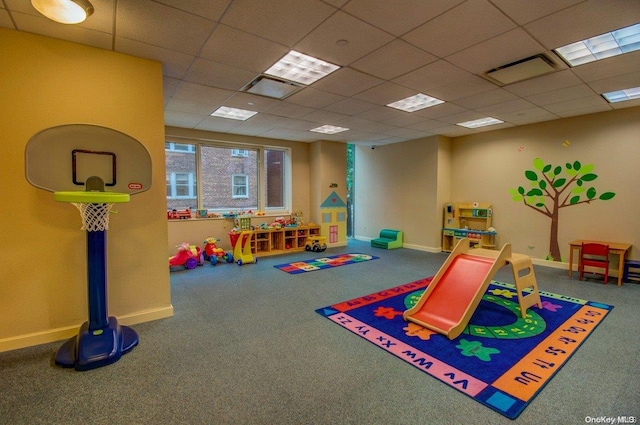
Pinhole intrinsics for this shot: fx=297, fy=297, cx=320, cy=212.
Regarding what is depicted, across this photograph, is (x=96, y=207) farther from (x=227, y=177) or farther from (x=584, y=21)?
(x=227, y=177)

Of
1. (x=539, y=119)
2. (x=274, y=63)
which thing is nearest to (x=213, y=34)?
(x=274, y=63)

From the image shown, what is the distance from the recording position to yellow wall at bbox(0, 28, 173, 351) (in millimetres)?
2559

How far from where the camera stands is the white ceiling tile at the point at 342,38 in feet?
7.98

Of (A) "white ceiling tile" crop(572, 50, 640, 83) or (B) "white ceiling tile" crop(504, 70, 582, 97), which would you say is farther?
(B) "white ceiling tile" crop(504, 70, 582, 97)

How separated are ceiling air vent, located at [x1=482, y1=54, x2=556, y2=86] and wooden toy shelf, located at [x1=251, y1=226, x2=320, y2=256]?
4.95 meters

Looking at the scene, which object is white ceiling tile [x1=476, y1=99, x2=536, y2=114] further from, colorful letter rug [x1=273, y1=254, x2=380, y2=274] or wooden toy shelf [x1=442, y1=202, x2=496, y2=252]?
colorful letter rug [x1=273, y1=254, x2=380, y2=274]

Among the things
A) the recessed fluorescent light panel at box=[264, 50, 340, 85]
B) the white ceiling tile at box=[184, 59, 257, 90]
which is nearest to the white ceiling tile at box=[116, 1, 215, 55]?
the white ceiling tile at box=[184, 59, 257, 90]

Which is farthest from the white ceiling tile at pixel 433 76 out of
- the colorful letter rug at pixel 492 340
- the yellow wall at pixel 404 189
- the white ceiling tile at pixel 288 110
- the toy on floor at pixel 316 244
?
the toy on floor at pixel 316 244

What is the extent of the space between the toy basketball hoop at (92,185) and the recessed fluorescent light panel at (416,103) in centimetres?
357

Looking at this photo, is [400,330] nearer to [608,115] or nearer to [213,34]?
[213,34]

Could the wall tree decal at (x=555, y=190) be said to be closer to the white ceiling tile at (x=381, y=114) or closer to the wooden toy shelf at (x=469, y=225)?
the wooden toy shelf at (x=469, y=225)

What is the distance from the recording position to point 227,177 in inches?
271

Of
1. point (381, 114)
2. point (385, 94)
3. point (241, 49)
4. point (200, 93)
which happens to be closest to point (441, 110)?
point (381, 114)

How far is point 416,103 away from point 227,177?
4387mm
